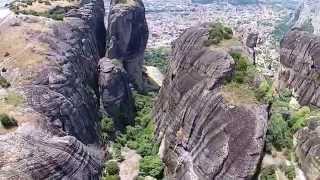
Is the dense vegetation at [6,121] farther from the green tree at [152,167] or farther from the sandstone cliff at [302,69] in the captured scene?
the sandstone cliff at [302,69]

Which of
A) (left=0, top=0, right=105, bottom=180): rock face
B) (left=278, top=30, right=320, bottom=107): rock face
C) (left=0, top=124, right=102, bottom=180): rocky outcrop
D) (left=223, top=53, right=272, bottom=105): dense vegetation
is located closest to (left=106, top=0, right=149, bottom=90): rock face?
(left=0, top=0, right=105, bottom=180): rock face

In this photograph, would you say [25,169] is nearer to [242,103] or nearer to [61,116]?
[61,116]

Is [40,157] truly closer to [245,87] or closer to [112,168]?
[112,168]

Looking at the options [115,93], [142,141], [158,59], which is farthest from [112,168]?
[158,59]

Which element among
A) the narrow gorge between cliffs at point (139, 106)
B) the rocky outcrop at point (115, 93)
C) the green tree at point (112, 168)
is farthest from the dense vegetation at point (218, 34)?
the green tree at point (112, 168)

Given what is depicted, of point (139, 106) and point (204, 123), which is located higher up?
A: point (204, 123)

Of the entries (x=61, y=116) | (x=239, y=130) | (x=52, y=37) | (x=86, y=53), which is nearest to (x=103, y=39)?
(x=86, y=53)
